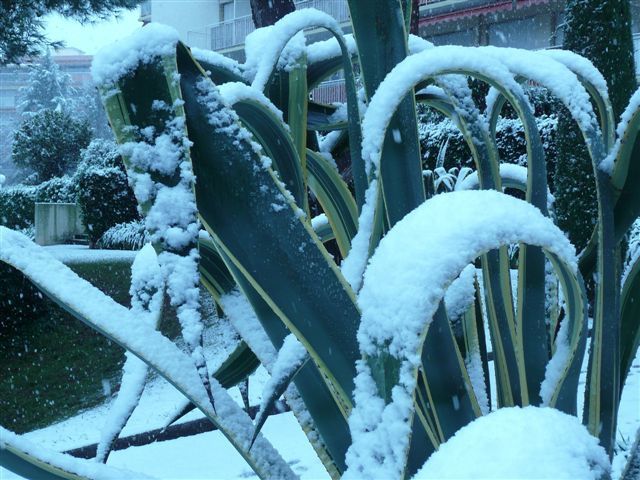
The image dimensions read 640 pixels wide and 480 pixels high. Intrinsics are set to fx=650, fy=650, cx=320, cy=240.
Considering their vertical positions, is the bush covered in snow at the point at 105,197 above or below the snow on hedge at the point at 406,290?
below

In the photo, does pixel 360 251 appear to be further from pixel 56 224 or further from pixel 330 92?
pixel 330 92

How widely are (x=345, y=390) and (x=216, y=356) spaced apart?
5.64m

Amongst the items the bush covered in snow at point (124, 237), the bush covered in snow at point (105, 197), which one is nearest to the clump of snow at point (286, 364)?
the bush covered in snow at point (124, 237)

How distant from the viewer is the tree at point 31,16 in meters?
10.7

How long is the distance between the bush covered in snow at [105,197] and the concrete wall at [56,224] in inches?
130

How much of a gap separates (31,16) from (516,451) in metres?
12.3

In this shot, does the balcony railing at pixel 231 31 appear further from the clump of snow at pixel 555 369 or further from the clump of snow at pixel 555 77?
the clump of snow at pixel 555 369

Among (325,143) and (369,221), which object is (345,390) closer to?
(369,221)

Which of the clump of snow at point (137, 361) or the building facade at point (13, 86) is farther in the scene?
the building facade at point (13, 86)

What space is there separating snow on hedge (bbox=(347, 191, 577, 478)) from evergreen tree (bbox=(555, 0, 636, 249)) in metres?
5.11

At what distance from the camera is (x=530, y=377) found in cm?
90

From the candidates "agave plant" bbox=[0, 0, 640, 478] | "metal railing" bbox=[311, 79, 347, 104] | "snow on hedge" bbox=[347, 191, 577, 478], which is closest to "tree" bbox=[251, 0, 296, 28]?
"agave plant" bbox=[0, 0, 640, 478]

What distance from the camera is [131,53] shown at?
550 millimetres

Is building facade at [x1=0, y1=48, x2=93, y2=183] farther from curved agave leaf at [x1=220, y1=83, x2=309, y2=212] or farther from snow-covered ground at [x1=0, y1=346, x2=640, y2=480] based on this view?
curved agave leaf at [x1=220, y1=83, x2=309, y2=212]
